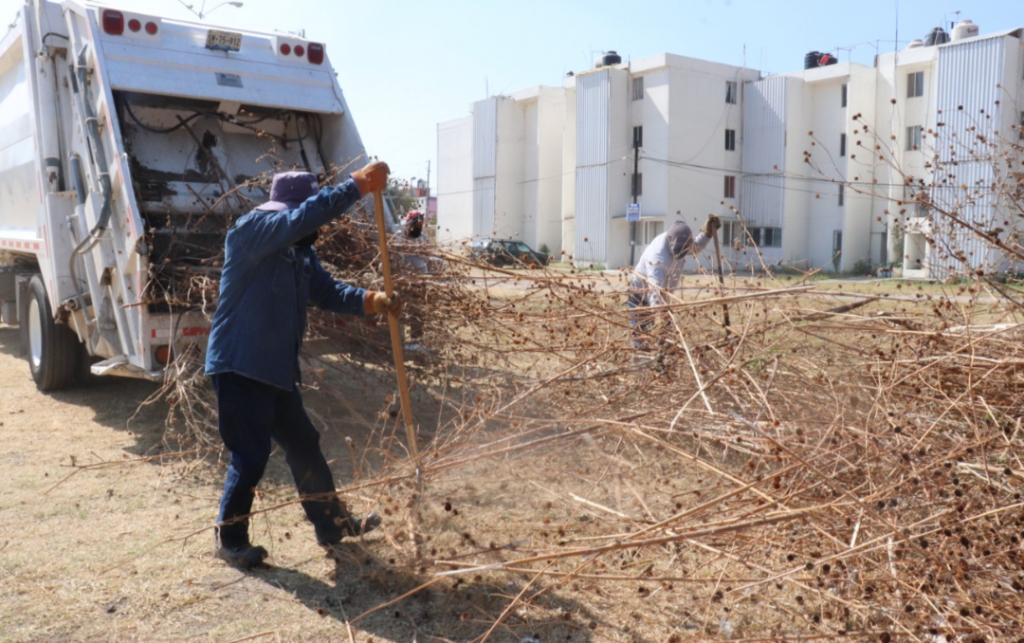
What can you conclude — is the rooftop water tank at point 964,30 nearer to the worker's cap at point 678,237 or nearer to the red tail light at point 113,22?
the worker's cap at point 678,237

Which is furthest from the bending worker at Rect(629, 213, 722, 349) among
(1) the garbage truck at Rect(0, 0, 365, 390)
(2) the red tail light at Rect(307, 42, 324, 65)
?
(2) the red tail light at Rect(307, 42, 324, 65)

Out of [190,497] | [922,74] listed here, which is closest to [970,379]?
[190,497]

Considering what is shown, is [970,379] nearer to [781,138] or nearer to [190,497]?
[190,497]

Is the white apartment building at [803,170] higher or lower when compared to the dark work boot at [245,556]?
higher

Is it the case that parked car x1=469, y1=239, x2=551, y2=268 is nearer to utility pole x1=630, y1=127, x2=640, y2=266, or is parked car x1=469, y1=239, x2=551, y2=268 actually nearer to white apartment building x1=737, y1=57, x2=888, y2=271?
white apartment building x1=737, y1=57, x2=888, y2=271

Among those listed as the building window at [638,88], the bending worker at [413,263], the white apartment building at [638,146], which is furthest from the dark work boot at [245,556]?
the building window at [638,88]

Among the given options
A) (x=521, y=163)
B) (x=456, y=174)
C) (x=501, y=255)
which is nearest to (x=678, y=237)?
(x=501, y=255)

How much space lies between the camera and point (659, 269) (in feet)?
20.8

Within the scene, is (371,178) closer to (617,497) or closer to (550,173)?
(617,497)

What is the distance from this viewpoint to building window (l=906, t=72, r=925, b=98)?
2919 cm

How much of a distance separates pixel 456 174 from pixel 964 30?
71.8 ft

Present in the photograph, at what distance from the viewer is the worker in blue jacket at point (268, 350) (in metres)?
3.69

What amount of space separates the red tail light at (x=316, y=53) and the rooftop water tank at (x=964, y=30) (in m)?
27.2

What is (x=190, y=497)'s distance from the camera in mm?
4758
